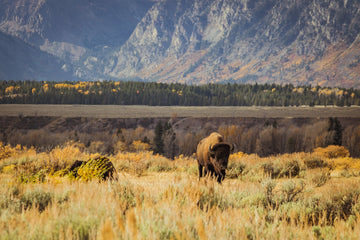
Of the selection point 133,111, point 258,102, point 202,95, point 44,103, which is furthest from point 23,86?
point 258,102

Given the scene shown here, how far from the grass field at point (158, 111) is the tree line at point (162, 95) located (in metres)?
5.32

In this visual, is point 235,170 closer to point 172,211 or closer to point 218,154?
point 218,154

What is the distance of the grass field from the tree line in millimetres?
5320

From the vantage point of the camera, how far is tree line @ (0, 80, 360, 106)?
289 ft

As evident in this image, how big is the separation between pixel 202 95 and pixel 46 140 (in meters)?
65.9

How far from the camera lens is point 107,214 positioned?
389 centimetres

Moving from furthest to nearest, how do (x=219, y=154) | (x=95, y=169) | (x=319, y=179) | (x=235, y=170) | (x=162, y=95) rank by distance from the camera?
(x=162, y=95) < (x=235, y=170) < (x=319, y=179) < (x=219, y=154) < (x=95, y=169)

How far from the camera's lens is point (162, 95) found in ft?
340

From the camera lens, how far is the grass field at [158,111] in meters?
78.1

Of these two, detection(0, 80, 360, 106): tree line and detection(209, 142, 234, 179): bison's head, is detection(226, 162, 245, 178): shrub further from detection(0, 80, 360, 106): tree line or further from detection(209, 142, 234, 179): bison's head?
detection(0, 80, 360, 106): tree line

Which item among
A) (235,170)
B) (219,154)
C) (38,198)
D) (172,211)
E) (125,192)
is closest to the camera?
(172,211)

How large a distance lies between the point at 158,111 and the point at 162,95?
13.0 m

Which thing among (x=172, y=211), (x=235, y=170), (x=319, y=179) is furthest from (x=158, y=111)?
(x=172, y=211)

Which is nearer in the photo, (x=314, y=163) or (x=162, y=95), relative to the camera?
(x=314, y=163)
